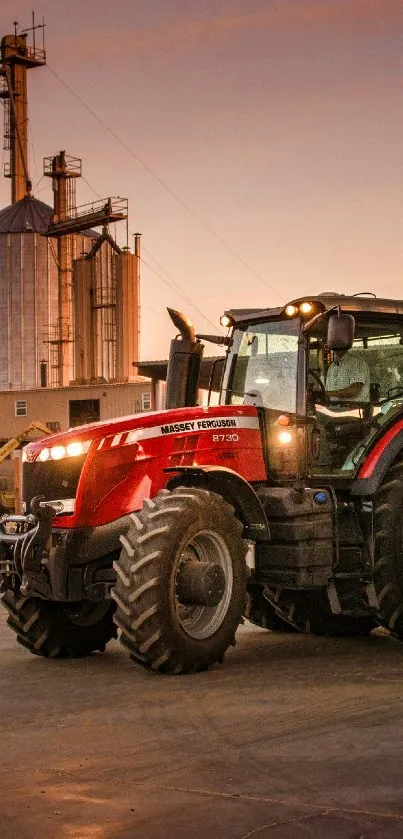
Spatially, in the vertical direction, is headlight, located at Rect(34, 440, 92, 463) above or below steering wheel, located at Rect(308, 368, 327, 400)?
below

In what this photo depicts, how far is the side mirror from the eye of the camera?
9.93 m

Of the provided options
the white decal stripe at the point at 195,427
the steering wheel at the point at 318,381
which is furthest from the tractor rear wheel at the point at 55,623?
the steering wheel at the point at 318,381

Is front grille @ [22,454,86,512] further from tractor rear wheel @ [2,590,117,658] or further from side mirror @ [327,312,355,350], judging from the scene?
side mirror @ [327,312,355,350]

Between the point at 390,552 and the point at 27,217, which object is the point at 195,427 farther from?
the point at 27,217

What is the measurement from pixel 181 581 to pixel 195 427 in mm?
1308

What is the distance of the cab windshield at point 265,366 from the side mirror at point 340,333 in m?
0.79

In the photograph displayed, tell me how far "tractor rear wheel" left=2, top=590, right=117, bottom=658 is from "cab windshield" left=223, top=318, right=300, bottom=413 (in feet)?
6.71

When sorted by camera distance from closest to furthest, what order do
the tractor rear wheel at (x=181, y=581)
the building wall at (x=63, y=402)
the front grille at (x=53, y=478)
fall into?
the tractor rear wheel at (x=181, y=581) < the front grille at (x=53, y=478) < the building wall at (x=63, y=402)

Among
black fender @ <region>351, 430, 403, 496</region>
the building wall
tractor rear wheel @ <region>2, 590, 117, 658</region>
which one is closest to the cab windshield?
black fender @ <region>351, 430, 403, 496</region>

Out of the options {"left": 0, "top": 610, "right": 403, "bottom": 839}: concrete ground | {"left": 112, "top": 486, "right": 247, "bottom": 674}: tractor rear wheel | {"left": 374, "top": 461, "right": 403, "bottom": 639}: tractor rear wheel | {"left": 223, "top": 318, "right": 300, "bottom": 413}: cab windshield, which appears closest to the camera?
{"left": 0, "top": 610, "right": 403, "bottom": 839}: concrete ground

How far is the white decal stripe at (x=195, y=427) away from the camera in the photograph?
991cm

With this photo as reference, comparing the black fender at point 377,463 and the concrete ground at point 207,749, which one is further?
the black fender at point 377,463

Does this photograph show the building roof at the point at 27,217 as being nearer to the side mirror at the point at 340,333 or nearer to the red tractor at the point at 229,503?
the red tractor at the point at 229,503

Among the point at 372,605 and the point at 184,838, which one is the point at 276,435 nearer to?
A: the point at 372,605
